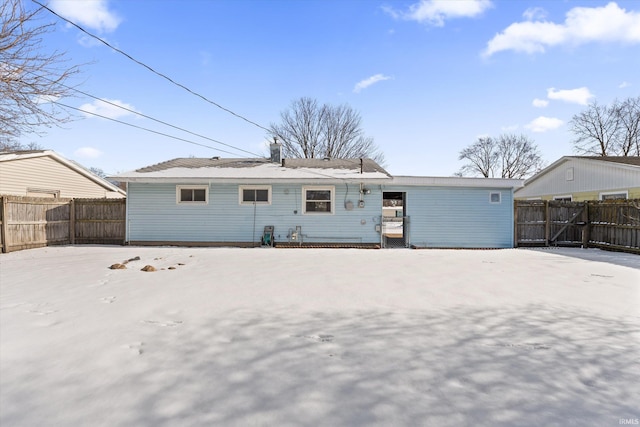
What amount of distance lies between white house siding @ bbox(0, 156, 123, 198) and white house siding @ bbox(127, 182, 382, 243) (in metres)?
6.38

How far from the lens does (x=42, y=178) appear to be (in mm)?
15328

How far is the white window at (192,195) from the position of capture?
12148 mm

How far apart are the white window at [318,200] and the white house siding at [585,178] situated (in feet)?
41.0

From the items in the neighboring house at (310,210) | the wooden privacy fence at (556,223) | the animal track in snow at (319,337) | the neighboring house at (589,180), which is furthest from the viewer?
the neighboring house at (589,180)

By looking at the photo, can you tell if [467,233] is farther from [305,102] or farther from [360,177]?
[305,102]

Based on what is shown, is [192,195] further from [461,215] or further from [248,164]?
[461,215]

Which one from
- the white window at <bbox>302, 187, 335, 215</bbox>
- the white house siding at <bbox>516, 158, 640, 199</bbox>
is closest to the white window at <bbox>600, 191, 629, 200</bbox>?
the white house siding at <bbox>516, 158, 640, 199</bbox>

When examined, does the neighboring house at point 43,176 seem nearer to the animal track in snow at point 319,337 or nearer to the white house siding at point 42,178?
the white house siding at point 42,178

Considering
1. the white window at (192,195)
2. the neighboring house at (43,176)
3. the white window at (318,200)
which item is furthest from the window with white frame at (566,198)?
the neighboring house at (43,176)

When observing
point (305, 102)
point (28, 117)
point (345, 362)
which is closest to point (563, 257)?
point (345, 362)

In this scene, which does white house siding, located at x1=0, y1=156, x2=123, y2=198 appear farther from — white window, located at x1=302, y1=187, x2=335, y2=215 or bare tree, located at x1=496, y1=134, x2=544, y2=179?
bare tree, located at x1=496, y1=134, x2=544, y2=179

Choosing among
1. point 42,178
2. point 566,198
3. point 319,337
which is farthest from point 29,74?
point 566,198

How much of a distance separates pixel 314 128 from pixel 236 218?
66.8ft

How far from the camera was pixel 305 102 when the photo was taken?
99.3ft
